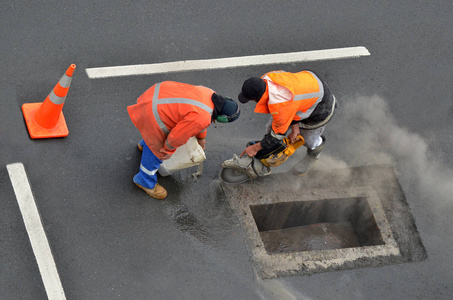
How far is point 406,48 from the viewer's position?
7.21 m

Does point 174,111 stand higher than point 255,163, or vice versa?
point 174,111

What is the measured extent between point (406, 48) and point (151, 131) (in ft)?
15.5

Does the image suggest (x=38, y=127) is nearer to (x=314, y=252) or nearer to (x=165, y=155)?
(x=165, y=155)

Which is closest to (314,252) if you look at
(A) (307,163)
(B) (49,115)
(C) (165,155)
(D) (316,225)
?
(D) (316,225)

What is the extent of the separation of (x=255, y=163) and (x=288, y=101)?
1.17 meters

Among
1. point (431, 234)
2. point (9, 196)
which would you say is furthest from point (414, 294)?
point (9, 196)

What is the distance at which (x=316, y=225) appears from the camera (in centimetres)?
625

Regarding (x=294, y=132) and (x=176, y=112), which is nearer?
(x=176, y=112)

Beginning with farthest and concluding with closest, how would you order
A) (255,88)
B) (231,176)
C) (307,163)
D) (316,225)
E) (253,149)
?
(316,225), (307,163), (231,176), (253,149), (255,88)

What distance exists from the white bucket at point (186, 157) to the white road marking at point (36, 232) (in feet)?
4.93

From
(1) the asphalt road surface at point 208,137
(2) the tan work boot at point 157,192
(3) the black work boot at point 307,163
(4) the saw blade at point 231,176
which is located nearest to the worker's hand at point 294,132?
(3) the black work boot at point 307,163

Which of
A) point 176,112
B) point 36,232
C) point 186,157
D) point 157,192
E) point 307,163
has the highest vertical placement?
point 176,112

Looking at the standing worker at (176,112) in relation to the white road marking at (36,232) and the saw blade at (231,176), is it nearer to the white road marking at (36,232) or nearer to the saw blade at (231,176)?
the saw blade at (231,176)

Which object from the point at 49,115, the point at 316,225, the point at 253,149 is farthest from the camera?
the point at 316,225
